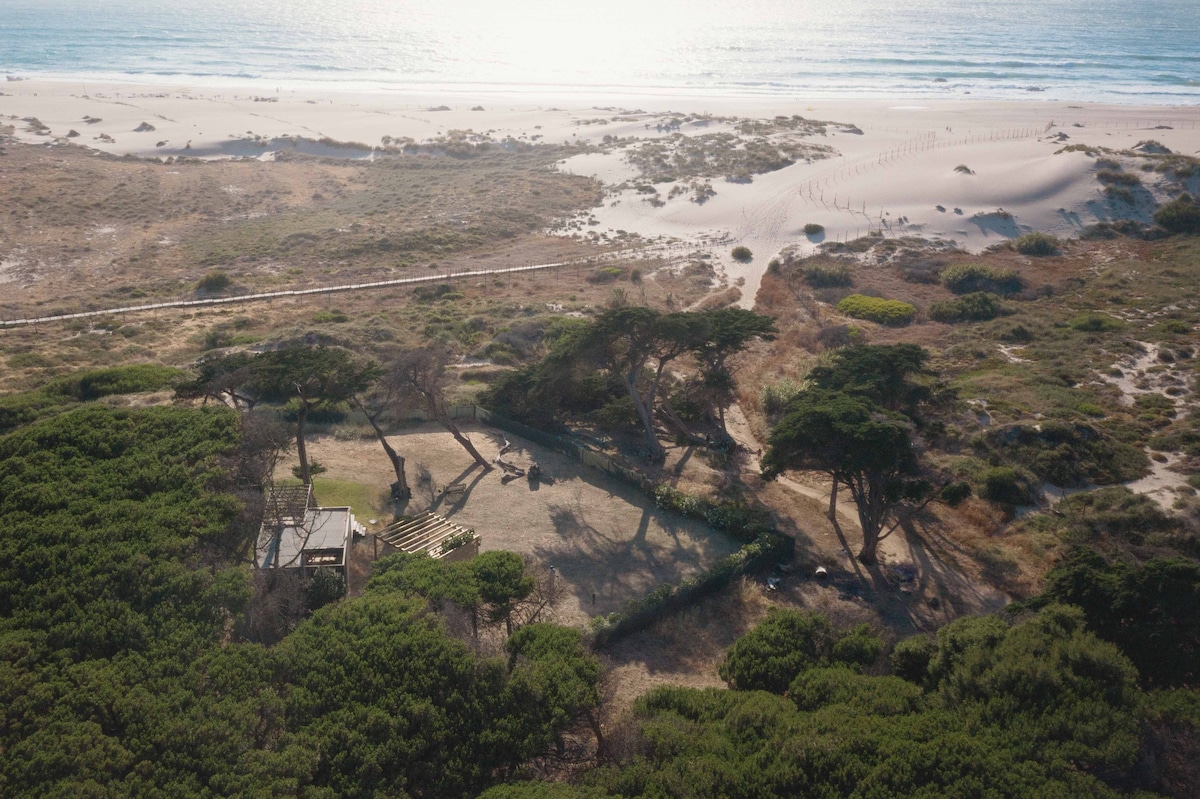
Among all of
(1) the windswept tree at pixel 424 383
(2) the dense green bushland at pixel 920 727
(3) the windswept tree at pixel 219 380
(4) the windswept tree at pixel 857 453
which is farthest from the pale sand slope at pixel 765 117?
(2) the dense green bushland at pixel 920 727

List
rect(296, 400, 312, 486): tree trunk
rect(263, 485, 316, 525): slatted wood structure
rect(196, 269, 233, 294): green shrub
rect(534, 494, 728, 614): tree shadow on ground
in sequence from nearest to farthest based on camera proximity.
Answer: rect(263, 485, 316, 525): slatted wood structure
rect(534, 494, 728, 614): tree shadow on ground
rect(296, 400, 312, 486): tree trunk
rect(196, 269, 233, 294): green shrub

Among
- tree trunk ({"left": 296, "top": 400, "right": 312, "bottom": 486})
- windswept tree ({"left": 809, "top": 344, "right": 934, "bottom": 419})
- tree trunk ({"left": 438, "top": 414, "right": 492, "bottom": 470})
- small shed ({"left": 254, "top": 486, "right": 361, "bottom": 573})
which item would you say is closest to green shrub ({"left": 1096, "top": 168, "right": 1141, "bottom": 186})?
windswept tree ({"left": 809, "top": 344, "right": 934, "bottom": 419})

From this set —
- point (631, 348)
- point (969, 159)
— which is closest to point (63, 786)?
point (631, 348)

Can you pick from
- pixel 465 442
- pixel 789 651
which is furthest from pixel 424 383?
pixel 789 651

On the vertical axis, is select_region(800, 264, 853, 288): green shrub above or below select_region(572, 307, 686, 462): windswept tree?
below

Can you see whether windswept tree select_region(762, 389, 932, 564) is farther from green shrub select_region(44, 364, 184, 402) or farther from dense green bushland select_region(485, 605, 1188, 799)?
green shrub select_region(44, 364, 184, 402)

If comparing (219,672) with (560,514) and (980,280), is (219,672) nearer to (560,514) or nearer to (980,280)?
(560,514)
